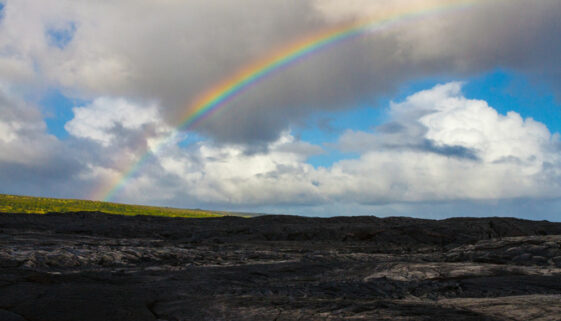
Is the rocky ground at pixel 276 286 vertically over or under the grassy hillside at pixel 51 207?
under

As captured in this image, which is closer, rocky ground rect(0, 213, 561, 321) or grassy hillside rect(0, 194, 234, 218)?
rocky ground rect(0, 213, 561, 321)

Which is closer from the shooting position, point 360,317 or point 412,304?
point 360,317

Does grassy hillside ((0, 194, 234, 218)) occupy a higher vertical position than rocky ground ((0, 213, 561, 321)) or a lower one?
higher

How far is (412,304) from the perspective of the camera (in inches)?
330

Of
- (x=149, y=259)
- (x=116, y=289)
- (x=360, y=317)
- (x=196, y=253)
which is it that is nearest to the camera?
(x=360, y=317)

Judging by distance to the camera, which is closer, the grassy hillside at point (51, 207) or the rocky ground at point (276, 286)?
the rocky ground at point (276, 286)

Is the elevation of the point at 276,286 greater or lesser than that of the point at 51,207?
lesser

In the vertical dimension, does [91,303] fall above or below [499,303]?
below

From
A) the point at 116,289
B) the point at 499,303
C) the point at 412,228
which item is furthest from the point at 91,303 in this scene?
the point at 412,228

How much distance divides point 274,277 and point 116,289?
5.05 meters

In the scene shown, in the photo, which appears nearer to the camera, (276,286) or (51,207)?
(276,286)

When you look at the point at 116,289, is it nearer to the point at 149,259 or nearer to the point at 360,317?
the point at 360,317

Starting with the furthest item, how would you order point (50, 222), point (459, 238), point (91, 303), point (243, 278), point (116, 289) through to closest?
point (50, 222)
point (459, 238)
point (243, 278)
point (116, 289)
point (91, 303)

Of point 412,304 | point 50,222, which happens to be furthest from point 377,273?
point 50,222
